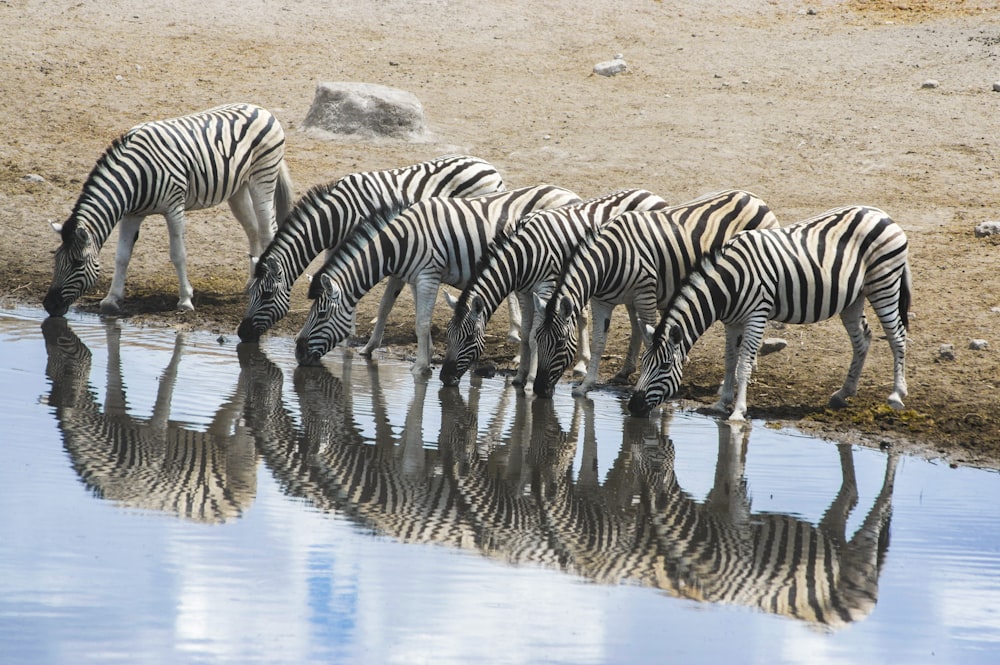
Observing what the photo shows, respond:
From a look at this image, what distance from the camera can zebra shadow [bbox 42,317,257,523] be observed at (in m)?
6.95

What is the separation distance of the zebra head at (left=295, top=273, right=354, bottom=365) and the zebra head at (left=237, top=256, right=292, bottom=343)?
81 centimetres

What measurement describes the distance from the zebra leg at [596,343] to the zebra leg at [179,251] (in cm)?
436

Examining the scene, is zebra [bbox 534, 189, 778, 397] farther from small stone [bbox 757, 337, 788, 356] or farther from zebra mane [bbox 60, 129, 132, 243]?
zebra mane [bbox 60, 129, 132, 243]

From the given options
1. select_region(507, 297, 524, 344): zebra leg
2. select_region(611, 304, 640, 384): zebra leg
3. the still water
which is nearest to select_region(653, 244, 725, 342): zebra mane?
the still water

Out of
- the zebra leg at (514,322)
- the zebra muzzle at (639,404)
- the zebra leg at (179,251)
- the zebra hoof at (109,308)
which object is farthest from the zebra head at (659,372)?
the zebra hoof at (109,308)

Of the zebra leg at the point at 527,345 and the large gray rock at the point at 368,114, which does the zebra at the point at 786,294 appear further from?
the large gray rock at the point at 368,114

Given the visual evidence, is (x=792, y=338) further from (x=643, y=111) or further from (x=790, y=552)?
(x=643, y=111)

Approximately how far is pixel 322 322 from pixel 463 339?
4.40 feet

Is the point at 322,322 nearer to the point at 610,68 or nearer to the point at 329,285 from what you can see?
the point at 329,285

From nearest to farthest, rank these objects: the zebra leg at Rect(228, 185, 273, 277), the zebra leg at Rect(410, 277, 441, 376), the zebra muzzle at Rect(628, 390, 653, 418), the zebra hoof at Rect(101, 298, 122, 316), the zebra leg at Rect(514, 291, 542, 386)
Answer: the zebra muzzle at Rect(628, 390, 653, 418), the zebra leg at Rect(514, 291, 542, 386), the zebra leg at Rect(410, 277, 441, 376), the zebra hoof at Rect(101, 298, 122, 316), the zebra leg at Rect(228, 185, 273, 277)

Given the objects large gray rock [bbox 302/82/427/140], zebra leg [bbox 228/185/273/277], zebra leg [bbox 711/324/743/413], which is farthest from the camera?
large gray rock [bbox 302/82/427/140]

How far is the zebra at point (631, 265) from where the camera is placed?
10.2 meters

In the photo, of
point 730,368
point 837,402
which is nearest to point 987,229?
point 837,402

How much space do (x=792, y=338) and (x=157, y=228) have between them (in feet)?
25.2
